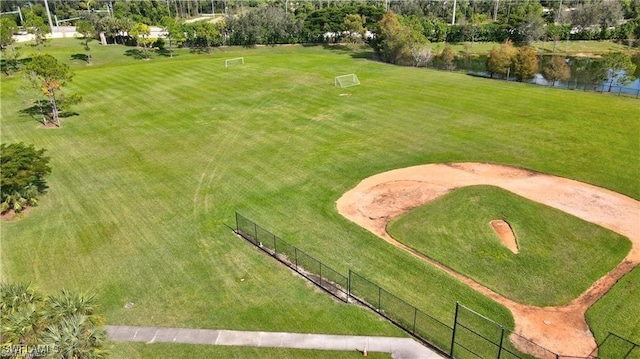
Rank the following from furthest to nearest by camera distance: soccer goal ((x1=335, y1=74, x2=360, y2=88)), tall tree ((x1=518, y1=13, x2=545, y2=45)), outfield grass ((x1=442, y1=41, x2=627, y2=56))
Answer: tall tree ((x1=518, y1=13, x2=545, y2=45)) → outfield grass ((x1=442, y1=41, x2=627, y2=56)) → soccer goal ((x1=335, y1=74, x2=360, y2=88))

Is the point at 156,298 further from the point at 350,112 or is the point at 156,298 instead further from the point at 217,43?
the point at 217,43

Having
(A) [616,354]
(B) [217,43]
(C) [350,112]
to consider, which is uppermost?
(B) [217,43]

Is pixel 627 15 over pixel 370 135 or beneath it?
over

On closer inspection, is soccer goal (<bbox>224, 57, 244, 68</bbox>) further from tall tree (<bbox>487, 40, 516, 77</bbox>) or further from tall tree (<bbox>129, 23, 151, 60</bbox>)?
tall tree (<bbox>487, 40, 516, 77</bbox>)

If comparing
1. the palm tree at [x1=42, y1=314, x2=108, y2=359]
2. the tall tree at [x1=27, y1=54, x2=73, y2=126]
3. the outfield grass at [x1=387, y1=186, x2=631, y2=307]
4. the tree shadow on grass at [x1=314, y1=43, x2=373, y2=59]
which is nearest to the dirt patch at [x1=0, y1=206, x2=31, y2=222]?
the palm tree at [x1=42, y1=314, x2=108, y2=359]

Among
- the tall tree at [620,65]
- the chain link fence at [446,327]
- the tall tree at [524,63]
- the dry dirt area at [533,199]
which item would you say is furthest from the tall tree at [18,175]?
the tall tree at [620,65]

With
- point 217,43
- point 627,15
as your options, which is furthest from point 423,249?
point 627,15
